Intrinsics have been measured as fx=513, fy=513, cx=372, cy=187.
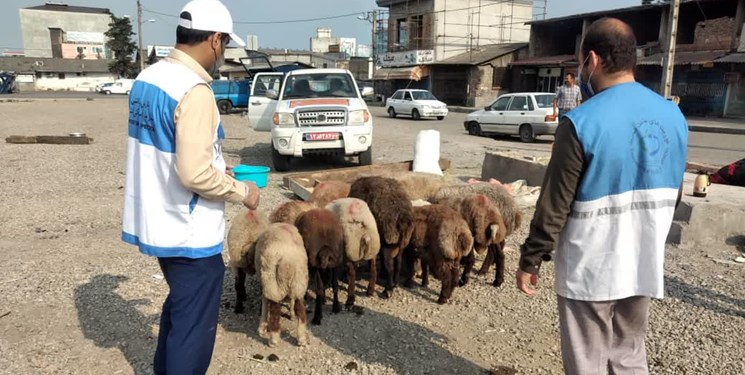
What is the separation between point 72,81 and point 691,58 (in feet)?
233

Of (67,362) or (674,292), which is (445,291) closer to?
(674,292)

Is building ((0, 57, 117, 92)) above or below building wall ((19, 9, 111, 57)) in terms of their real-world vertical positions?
below

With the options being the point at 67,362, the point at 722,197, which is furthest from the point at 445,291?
the point at 722,197

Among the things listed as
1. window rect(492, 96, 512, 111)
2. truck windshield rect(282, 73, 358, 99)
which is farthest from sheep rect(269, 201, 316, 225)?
window rect(492, 96, 512, 111)

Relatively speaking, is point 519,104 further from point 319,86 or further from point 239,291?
point 239,291

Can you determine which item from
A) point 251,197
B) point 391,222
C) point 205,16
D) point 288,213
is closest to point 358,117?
point 288,213

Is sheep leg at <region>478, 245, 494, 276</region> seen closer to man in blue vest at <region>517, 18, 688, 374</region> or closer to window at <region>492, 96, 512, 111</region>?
man in blue vest at <region>517, 18, 688, 374</region>

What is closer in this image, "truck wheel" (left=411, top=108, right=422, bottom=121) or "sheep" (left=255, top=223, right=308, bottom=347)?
"sheep" (left=255, top=223, right=308, bottom=347)

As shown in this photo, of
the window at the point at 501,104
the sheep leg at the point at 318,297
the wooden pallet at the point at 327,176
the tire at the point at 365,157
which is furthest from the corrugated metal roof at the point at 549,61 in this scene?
the sheep leg at the point at 318,297

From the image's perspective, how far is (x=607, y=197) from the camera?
91.8 inches

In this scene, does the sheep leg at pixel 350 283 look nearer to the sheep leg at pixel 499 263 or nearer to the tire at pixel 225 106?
the sheep leg at pixel 499 263

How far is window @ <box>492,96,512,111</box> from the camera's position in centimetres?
1880

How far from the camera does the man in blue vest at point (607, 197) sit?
2270 millimetres

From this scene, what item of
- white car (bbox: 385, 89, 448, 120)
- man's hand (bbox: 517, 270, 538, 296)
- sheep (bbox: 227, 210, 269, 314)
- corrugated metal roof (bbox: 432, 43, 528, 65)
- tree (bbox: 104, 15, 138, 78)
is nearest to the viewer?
man's hand (bbox: 517, 270, 538, 296)
